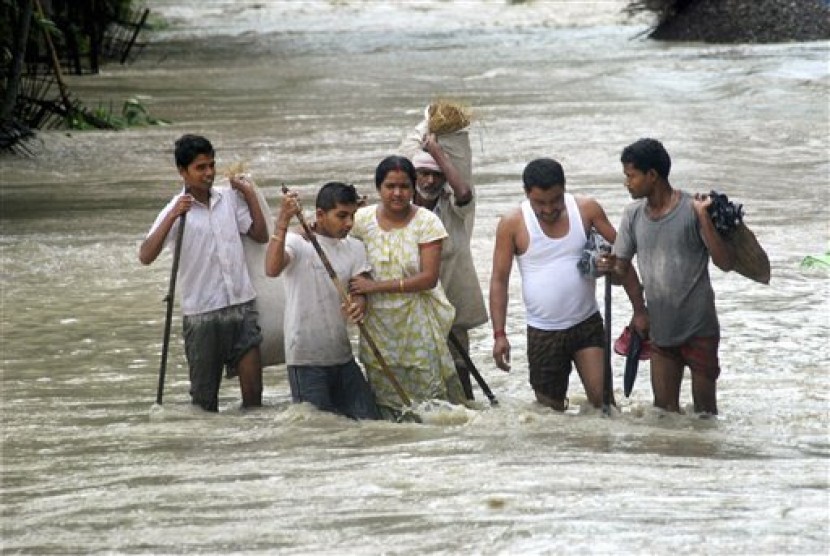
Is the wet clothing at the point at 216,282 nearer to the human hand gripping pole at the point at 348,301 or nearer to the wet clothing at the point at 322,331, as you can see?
the wet clothing at the point at 322,331

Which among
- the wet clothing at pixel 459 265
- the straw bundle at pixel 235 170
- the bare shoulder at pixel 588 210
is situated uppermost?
the straw bundle at pixel 235 170

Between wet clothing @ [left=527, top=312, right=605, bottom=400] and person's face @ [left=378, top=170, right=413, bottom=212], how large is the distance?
0.86 m

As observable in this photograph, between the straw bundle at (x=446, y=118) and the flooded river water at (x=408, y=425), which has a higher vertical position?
the straw bundle at (x=446, y=118)

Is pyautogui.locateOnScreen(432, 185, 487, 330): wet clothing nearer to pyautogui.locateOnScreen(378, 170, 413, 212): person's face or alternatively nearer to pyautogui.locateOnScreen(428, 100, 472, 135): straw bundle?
pyautogui.locateOnScreen(428, 100, 472, 135): straw bundle

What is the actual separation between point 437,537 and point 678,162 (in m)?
12.3

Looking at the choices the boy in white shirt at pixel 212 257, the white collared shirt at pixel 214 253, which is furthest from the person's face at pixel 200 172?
the white collared shirt at pixel 214 253

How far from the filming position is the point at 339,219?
26.9ft

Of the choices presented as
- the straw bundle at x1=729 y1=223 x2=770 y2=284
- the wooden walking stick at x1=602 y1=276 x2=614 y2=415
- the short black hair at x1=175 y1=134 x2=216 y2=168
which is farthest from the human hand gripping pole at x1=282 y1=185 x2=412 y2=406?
the straw bundle at x1=729 y1=223 x2=770 y2=284

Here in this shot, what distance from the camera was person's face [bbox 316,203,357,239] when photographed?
818 cm

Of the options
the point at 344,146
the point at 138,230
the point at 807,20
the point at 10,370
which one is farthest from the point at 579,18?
the point at 10,370

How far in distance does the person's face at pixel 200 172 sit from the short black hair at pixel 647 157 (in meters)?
1.83

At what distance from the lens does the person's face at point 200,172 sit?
28.1 feet

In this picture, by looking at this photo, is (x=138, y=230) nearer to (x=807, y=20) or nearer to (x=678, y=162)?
(x=678, y=162)

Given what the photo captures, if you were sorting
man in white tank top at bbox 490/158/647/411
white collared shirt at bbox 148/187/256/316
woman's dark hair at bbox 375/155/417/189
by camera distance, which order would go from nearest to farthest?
woman's dark hair at bbox 375/155/417/189 → man in white tank top at bbox 490/158/647/411 → white collared shirt at bbox 148/187/256/316
